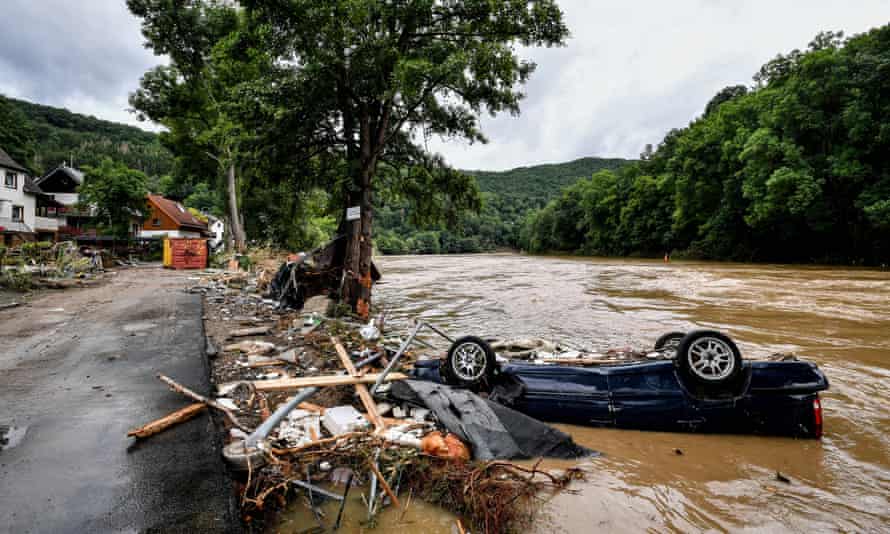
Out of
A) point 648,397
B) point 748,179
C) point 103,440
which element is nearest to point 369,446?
point 103,440

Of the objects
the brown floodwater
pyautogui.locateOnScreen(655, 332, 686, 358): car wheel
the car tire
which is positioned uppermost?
pyautogui.locateOnScreen(655, 332, 686, 358): car wheel

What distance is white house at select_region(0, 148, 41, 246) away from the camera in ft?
116

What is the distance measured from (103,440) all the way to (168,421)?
467mm

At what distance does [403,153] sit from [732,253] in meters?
41.1

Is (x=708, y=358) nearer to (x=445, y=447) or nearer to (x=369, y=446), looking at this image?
(x=445, y=447)

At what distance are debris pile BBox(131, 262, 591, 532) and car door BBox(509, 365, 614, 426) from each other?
0.58 metres

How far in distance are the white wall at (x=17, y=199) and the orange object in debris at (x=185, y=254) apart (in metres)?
25.6

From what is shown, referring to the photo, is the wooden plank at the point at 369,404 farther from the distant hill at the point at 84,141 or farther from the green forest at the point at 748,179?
the distant hill at the point at 84,141

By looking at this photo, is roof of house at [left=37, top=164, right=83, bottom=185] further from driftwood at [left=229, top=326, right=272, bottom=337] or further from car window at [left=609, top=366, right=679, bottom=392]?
car window at [left=609, top=366, right=679, bottom=392]

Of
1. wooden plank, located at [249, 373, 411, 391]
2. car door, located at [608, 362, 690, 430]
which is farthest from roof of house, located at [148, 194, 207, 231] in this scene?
car door, located at [608, 362, 690, 430]

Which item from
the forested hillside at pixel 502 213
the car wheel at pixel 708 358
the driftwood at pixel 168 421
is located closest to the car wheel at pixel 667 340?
the car wheel at pixel 708 358

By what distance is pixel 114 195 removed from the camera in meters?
27.9

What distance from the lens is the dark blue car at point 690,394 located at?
4336 mm

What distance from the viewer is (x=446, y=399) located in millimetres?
4504
